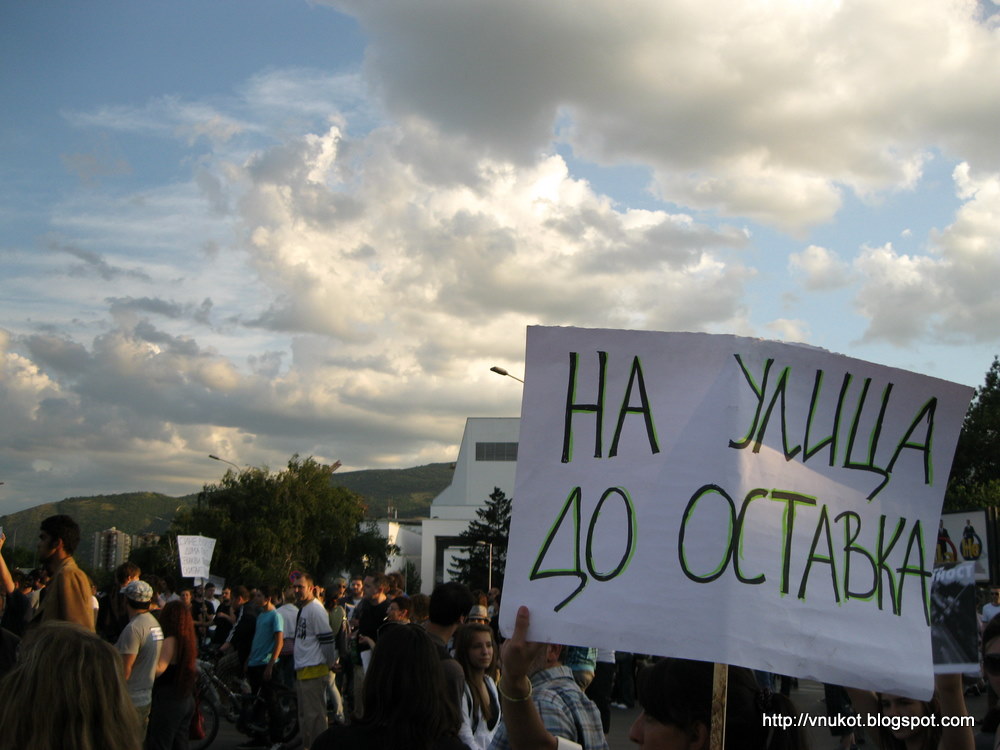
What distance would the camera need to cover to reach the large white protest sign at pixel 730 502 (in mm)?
2932

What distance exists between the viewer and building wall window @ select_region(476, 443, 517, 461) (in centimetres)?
9762

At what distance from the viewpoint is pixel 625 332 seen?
308 centimetres

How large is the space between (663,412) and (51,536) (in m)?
4.67

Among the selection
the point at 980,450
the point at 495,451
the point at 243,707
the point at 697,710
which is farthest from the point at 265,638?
the point at 495,451

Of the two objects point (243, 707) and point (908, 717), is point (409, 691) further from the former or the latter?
point (243, 707)

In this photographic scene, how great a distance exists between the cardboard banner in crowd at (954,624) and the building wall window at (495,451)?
308ft

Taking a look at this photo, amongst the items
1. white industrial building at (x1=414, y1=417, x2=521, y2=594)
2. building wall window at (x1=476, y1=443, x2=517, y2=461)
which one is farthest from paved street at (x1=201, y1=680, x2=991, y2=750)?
white industrial building at (x1=414, y1=417, x2=521, y2=594)

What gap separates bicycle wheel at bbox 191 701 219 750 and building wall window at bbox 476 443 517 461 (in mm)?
85468

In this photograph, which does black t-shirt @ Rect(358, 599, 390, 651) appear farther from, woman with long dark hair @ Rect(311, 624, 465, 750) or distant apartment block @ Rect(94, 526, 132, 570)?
distant apartment block @ Rect(94, 526, 132, 570)

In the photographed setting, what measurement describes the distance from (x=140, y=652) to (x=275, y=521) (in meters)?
63.2

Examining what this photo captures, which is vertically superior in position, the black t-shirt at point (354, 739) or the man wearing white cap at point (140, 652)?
the black t-shirt at point (354, 739)

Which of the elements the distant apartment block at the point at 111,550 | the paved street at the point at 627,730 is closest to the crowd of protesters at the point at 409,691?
the paved street at the point at 627,730

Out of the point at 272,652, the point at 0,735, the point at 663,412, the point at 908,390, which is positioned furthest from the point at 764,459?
the point at 272,652

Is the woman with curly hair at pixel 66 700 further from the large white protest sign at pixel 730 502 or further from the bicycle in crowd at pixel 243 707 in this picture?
the bicycle in crowd at pixel 243 707
